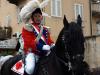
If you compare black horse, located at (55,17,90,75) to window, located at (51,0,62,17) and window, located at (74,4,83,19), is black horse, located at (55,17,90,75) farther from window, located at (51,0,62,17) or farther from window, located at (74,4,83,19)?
window, located at (74,4,83,19)

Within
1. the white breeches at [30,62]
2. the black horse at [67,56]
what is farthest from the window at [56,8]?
the black horse at [67,56]

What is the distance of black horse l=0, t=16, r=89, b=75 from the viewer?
8016 mm

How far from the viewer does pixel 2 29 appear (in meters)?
36.4

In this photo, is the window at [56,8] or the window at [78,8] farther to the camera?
the window at [78,8]

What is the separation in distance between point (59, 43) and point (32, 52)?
107 cm

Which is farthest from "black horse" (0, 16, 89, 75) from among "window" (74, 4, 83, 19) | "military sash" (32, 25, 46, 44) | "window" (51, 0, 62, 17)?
"window" (74, 4, 83, 19)

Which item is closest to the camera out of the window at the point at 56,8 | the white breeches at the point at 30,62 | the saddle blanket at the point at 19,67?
the white breeches at the point at 30,62

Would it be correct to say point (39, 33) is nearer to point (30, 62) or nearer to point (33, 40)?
point (33, 40)

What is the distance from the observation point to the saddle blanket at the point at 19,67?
32.5ft

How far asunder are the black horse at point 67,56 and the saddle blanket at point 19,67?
63 cm

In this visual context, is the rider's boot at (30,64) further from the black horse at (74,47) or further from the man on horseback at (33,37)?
the black horse at (74,47)

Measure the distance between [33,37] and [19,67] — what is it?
0.99 m

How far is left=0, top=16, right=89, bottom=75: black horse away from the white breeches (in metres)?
0.10

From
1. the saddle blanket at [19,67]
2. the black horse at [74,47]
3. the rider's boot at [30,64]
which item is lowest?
the saddle blanket at [19,67]
